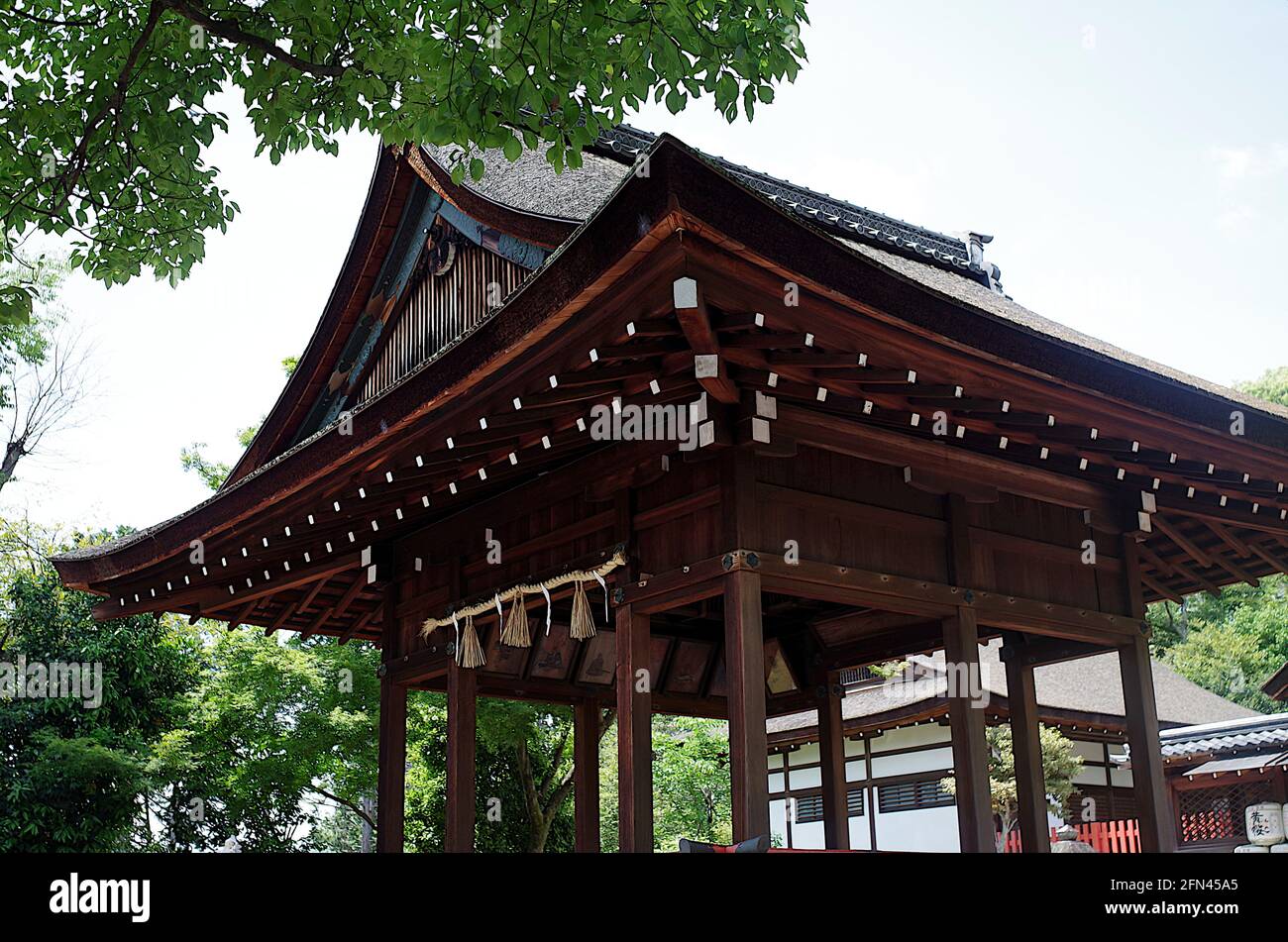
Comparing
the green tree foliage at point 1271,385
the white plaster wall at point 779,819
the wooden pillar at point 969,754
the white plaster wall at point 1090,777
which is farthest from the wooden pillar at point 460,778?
the green tree foliage at point 1271,385

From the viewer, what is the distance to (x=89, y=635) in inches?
531

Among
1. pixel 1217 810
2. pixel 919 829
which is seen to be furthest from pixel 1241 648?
pixel 919 829

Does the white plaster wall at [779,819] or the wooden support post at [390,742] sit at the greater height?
the wooden support post at [390,742]

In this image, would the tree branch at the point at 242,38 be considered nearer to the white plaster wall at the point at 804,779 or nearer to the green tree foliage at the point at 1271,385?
the white plaster wall at the point at 804,779

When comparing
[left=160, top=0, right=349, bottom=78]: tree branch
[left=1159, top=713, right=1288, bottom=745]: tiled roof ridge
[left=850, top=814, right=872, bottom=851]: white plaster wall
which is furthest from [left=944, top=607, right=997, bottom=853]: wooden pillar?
[left=850, top=814, right=872, bottom=851]: white plaster wall

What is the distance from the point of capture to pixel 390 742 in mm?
7586

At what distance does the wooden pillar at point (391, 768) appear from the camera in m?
7.37

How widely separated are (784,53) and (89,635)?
39.6 ft

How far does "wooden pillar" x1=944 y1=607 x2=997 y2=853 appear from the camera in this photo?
18.0 ft

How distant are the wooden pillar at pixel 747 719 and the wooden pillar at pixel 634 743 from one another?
0.62m

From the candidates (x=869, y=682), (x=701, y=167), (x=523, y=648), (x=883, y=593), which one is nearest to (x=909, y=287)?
(x=701, y=167)

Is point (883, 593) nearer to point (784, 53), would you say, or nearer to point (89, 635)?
point (784, 53)

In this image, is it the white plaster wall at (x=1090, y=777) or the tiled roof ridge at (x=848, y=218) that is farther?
the white plaster wall at (x=1090, y=777)
